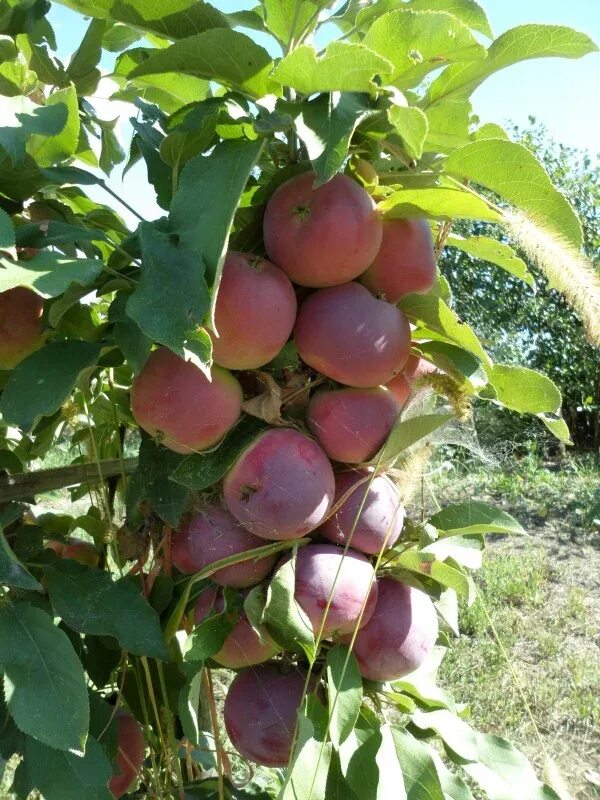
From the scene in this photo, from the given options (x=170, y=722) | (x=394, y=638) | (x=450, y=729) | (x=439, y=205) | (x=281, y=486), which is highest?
(x=439, y=205)

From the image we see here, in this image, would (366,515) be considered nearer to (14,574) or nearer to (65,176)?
(14,574)

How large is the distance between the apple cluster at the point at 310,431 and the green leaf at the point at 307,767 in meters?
0.05

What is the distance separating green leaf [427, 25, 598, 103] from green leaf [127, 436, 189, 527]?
1.38ft

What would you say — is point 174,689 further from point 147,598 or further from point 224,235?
point 224,235

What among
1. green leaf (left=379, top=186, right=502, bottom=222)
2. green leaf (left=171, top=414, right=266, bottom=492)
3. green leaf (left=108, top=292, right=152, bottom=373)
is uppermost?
green leaf (left=379, top=186, right=502, bottom=222)

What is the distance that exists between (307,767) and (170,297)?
1.32 ft

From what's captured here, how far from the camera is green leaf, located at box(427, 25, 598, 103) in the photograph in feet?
2.16

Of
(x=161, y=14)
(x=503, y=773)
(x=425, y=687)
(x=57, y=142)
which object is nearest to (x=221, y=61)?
(x=161, y=14)

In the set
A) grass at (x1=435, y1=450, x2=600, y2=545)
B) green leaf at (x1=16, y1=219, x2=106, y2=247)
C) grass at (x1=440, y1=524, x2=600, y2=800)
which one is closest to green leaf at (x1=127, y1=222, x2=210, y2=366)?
green leaf at (x1=16, y1=219, x2=106, y2=247)

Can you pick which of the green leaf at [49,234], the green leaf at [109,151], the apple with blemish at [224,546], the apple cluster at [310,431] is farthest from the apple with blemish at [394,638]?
the green leaf at [109,151]

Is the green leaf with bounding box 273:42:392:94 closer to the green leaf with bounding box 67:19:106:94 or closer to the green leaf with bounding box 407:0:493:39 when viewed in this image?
the green leaf with bounding box 407:0:493:39

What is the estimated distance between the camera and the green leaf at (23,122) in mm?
642

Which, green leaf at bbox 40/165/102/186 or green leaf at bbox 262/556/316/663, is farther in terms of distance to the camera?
green leaf at bbox 40/165/102/186

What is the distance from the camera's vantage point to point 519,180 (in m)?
0.65
